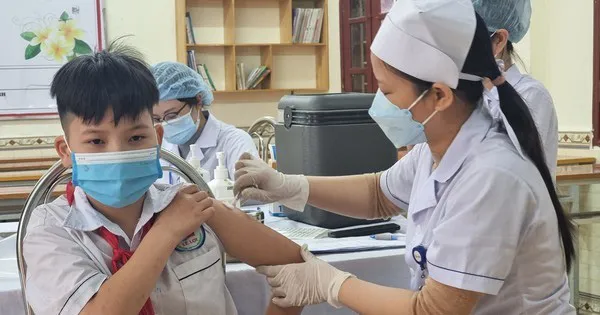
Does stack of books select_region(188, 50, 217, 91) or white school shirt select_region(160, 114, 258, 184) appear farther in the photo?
stack of books select_region(188, 50, 217, 91)

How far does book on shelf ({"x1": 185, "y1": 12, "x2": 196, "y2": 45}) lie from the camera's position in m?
5.36

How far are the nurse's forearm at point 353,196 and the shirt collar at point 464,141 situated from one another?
0.47m

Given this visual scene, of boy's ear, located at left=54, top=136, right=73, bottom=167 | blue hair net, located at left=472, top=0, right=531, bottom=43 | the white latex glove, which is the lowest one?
the white latex glove

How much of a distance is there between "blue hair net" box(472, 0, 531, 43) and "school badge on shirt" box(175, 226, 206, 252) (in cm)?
98

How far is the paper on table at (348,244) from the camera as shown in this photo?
1.83 meters

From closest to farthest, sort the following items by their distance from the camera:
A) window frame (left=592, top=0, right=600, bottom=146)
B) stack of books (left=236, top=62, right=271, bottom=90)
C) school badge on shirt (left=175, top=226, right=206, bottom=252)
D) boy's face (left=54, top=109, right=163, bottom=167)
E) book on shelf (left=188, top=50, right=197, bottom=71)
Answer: boy's face (left=54, top=109, right=163, bottom=167), school badge on shirt (left=175, top=226, right=206, bottom=252), window frame (left=592, top=0, right=600, bottom=146), book on shelf (left=188, top=50, right=197, bottom=71), stack of books (left=236, top=62, right=271, bottom=90)

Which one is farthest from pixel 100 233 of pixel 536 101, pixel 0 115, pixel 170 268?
pixel 0 115

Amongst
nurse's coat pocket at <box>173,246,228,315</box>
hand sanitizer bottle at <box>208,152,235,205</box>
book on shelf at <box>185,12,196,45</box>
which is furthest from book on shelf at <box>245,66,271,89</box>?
nurse's coat pocket at <box>173,246,228,315</box>

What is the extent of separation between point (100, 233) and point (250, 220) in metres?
0.34

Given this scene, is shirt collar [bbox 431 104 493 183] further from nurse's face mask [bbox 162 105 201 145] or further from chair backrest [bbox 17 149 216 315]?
nurse's face mask [bbox 162 105 201 145]

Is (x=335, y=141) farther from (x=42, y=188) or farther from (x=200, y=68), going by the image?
(x=200, y=68)

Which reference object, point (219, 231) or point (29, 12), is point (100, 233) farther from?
point (29, 12)

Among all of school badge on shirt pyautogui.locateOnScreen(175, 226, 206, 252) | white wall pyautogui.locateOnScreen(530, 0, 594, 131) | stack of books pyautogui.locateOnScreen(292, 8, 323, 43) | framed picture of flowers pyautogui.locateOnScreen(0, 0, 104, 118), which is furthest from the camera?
stack of books pyautogui.locateOnScreen(292, 8, 323, 43)

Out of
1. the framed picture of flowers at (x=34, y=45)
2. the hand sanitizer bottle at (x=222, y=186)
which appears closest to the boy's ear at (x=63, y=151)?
the hand sanitizer bottle at (x=222, y=186)
